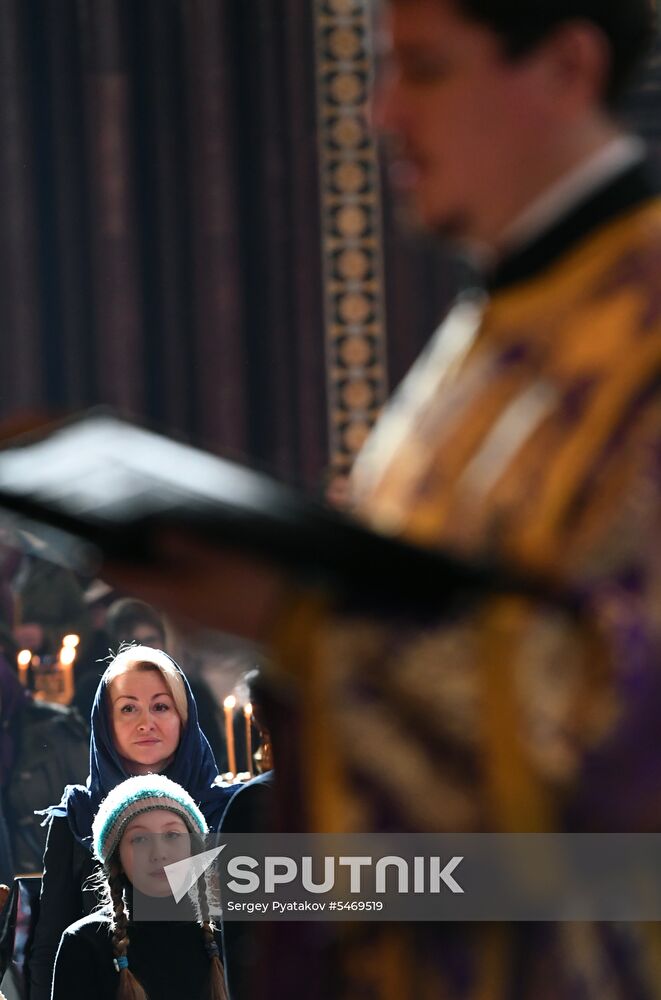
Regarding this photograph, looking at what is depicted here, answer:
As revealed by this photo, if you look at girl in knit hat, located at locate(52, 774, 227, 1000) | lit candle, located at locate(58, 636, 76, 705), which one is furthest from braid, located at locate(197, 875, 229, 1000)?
lit candle, located at locate(58, 636, 76, 705)

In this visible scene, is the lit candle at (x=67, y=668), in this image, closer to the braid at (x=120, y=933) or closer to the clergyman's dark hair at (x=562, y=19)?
the braid at (x=120, y=933)

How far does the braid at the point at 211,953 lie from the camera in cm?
262

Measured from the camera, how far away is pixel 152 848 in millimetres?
2789

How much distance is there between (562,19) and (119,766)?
213 centimetres

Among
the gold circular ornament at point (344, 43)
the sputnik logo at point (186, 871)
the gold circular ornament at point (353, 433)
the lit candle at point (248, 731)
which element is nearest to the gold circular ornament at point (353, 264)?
the gold circular ornament at point (353, 433)

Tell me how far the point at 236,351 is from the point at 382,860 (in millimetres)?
4471

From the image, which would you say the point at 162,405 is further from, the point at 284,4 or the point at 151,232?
the point at 284,4

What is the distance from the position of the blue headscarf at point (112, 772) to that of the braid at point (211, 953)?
6.8 inches

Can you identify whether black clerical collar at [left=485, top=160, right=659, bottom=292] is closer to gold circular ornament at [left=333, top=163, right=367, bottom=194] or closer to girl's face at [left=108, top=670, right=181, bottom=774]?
girl's face at [left=108, top=670, right=181, bottom=774]

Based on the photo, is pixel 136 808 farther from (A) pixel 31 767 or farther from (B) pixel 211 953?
(A) pixel 31 767

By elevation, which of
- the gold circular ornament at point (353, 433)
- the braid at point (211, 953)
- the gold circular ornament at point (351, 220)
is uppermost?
the gold circular ornament at point (351, 220)

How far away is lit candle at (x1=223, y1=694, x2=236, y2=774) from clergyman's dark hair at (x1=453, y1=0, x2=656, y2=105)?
2482 millimetres

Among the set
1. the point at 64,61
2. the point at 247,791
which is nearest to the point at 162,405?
the point at 64,61

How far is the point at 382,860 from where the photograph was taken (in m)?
1.00
